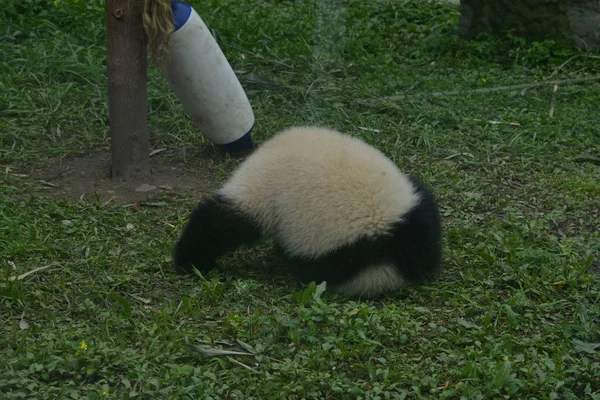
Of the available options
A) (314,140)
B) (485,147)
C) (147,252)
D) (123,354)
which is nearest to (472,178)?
(485,147)

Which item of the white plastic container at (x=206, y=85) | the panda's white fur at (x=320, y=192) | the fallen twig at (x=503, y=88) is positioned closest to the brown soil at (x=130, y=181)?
the white plastic container at (x=206, y=85)

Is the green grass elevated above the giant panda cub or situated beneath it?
situated beneath

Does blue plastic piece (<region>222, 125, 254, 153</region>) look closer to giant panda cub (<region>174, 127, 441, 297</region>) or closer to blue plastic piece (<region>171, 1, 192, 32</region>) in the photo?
blue plastic piece (<region>171, 1, 192, 32</region>)

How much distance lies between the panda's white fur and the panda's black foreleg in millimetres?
64

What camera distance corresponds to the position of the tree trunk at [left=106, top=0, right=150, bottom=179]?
218 inches

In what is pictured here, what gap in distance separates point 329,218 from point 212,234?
26.6 inches

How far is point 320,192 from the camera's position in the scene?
4344 mm

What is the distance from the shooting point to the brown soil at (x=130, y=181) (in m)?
5.73

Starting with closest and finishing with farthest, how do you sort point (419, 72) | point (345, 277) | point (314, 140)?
point (345, 277)
point (314, 140)
point (419, 72)

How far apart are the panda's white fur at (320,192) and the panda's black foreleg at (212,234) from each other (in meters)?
0.06

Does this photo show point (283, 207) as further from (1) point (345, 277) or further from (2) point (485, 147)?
(2) point (485, 147)

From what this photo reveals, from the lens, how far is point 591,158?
6.50 metres

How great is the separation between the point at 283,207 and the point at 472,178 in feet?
A: 7.03

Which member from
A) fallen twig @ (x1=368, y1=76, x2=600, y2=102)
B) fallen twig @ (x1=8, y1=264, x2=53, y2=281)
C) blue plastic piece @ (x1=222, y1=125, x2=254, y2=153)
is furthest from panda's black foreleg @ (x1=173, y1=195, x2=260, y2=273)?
fallen twig @ (x1=368, y1=76, x2=600, y2=102)
